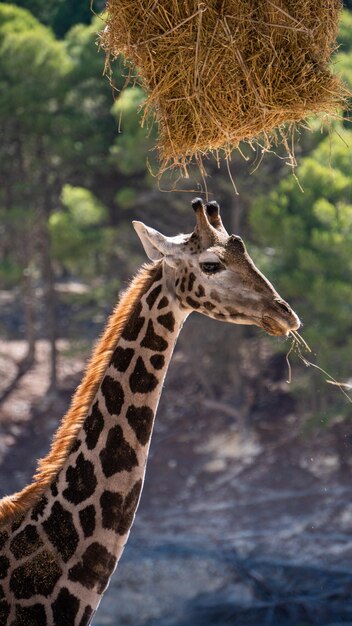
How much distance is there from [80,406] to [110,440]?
0.74 ft

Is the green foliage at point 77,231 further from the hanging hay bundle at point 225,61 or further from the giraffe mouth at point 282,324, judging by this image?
the giraffe mouth at point 282,324

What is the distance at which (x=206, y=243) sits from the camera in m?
4.69

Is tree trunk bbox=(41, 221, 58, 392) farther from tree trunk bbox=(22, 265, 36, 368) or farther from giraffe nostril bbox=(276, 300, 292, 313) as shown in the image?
giraffe nostril bbox=(276, 300, 292, 313)

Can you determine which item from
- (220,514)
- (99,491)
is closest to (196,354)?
(220,514)

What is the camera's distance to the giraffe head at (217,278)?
175 inches

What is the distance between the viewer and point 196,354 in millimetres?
19281

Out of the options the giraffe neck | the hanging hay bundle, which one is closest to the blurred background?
the hanging hay bundle

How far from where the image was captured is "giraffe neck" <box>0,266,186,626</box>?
14.9ft

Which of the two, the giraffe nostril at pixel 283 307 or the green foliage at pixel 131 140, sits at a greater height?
the giraffe nostril at pixel 283 307

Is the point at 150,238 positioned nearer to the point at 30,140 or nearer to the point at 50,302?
the point at 50,302

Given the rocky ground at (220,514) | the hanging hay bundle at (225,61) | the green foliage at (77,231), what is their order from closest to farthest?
the hanging hay bundle at (225,61)
the rocky ground at (220,514)
the green foliage at (77,231)

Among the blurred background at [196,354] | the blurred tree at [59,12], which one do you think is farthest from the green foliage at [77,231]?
the blurred tree at [59,12]

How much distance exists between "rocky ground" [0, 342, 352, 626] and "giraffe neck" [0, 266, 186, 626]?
907cm

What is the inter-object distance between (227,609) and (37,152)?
33.3 ft
